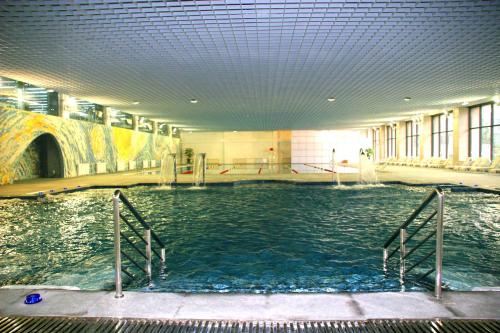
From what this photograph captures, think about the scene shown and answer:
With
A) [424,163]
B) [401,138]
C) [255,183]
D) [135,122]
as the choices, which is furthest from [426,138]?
[135,122]

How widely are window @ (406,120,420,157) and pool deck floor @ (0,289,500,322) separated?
26206mm

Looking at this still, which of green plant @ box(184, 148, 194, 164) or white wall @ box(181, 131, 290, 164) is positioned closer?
green plant @ box(184, 148, 194, 164)

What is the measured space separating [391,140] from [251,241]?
30495 millimetres

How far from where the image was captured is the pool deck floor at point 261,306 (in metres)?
2.39

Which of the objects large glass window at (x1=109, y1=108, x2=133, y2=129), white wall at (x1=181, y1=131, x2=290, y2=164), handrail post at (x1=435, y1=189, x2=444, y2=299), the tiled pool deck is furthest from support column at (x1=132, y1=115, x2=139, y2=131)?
handrail post at (x1=435, y1=189, x2=444, y2=299)

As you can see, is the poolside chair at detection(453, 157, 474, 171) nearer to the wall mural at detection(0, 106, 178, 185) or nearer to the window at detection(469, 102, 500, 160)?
the window at detection(469, 102, 500, 160)

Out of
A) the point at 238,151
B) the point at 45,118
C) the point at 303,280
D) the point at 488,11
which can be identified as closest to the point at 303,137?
the point at 238,151

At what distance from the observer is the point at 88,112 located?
17.0 meters

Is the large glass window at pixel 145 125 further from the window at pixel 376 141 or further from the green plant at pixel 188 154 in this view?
the window at pixel 376 141

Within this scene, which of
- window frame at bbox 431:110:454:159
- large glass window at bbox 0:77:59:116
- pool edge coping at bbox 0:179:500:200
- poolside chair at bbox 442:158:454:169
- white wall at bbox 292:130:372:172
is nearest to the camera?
pool edge coping at bbox 0:179:500:200

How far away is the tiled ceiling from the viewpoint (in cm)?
611

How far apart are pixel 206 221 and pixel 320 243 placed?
246cm

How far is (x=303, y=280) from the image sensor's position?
362cm

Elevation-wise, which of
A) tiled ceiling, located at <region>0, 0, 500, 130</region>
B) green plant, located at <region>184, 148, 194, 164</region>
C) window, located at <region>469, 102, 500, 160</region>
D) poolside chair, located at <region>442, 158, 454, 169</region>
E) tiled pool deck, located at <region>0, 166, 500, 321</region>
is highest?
tiled ceiling, located at <region>0, 0, 500, 130</region>
